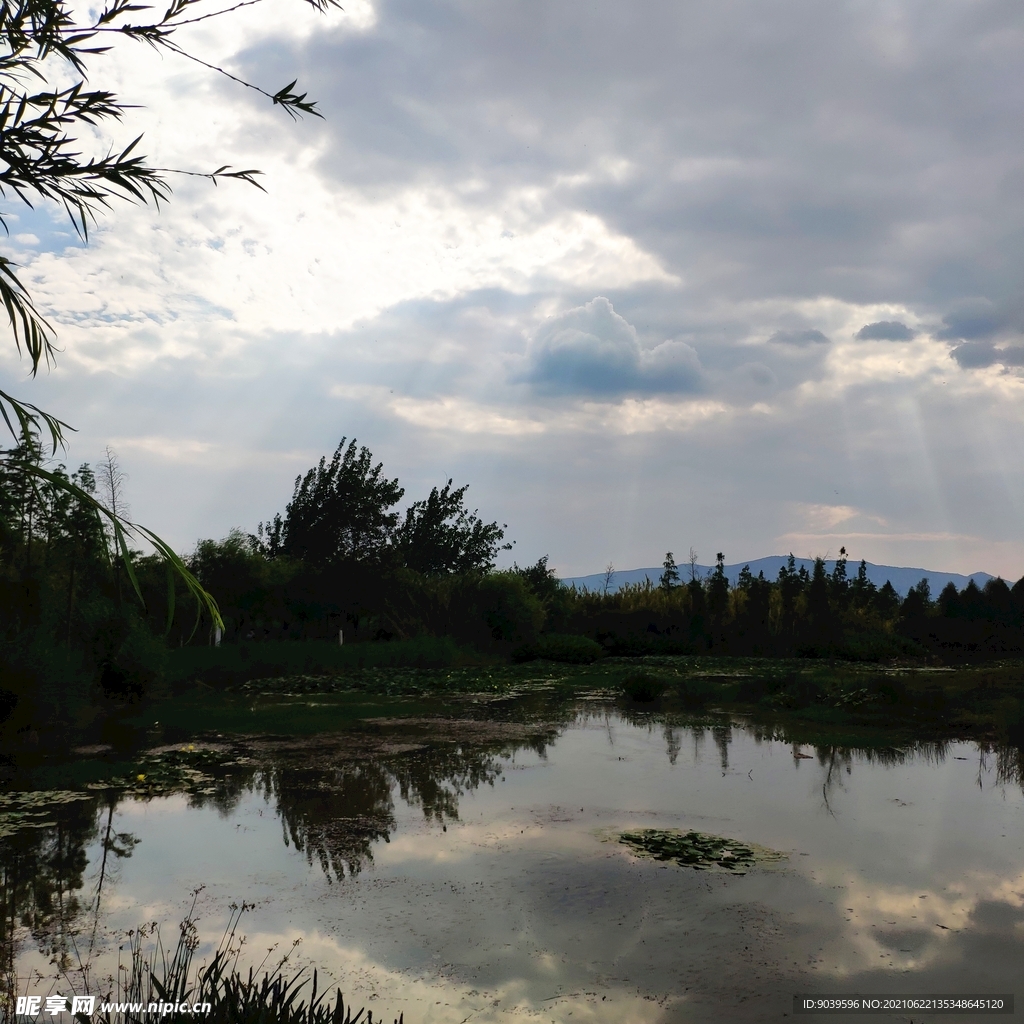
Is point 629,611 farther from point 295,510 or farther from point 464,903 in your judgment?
point 464,903

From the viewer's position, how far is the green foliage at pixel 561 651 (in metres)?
28.0

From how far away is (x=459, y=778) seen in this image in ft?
34.0

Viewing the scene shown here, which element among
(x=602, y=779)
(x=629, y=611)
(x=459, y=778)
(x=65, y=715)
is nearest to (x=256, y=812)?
(x=459, y=778)

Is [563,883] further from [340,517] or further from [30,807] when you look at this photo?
[340,517]

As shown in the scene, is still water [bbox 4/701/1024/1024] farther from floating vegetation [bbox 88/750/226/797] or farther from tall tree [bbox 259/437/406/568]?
tall tree [bbox 259/437/406/568]

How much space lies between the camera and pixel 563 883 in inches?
259

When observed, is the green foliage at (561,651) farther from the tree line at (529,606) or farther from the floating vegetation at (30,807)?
the floating vegetation at (30,807)

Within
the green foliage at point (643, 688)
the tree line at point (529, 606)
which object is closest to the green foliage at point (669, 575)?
the tree line at point (529, 606)

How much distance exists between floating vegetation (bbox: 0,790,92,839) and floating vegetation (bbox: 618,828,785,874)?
18.2ft

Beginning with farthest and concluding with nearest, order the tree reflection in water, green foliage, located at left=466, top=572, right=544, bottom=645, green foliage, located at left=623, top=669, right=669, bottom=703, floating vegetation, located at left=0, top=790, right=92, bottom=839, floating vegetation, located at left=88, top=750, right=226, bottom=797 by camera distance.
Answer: green foliage, located at left=466, top=572, right=544, bottom=645 → green foliage, located at left=623, top=669, right=669, bottom=703 → floating vegetation, located at left=88, top=750, right=226, bottom=797 → floating vegetation, located at left=0, top=790, right=92, bottom=839 → the tree reflection in water

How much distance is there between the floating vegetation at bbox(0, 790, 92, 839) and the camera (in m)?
8.05

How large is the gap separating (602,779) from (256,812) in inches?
161

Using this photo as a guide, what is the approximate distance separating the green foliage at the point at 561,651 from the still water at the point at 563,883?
16.9 metres

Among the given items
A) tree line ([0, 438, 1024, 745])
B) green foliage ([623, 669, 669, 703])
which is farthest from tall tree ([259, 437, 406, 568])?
green foliage ([623, 669, 669, 703])
